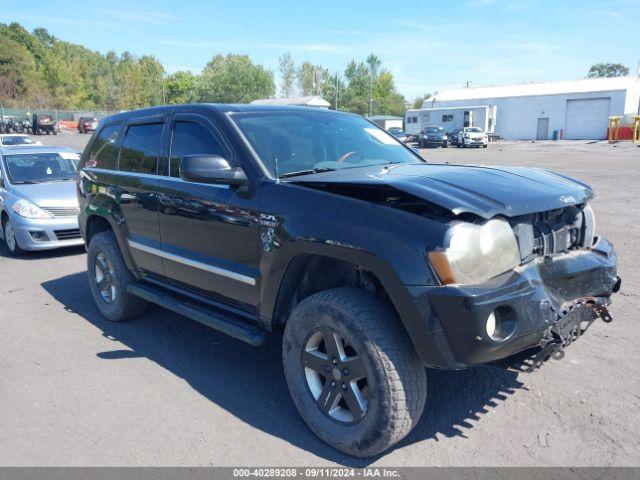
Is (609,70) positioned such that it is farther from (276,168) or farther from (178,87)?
(276,168)

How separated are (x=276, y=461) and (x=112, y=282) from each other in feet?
9.70

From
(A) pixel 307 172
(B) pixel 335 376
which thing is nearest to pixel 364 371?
(B) pixel 335 376

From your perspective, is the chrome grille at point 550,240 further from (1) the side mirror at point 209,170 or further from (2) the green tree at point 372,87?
(2) the green tree at point 372,87

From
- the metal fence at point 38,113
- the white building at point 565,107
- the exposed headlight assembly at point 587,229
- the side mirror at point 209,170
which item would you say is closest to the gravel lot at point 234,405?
the exposed headlight assembly at point 587,229

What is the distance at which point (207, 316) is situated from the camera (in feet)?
12.9

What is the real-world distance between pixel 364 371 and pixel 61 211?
6.94 m

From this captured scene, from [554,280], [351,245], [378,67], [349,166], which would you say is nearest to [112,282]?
[349,166]

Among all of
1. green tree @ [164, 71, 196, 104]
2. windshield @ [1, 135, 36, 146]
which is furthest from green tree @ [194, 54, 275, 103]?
windshield @ [1, 135, 36, 146]

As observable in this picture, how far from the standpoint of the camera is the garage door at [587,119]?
5425 centimetres

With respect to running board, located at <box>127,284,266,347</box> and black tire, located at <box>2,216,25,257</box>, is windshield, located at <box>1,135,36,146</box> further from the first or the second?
running board, located at <box>127,284,266,347</box>

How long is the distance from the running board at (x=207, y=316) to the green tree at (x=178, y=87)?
316 ft

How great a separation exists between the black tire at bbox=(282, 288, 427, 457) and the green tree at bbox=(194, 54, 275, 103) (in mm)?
75396

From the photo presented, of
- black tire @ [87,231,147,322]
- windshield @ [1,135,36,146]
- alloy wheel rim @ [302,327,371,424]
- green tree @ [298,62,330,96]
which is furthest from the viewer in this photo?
green tree @ [298,62,330,96]

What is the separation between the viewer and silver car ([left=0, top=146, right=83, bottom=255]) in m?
8.11
